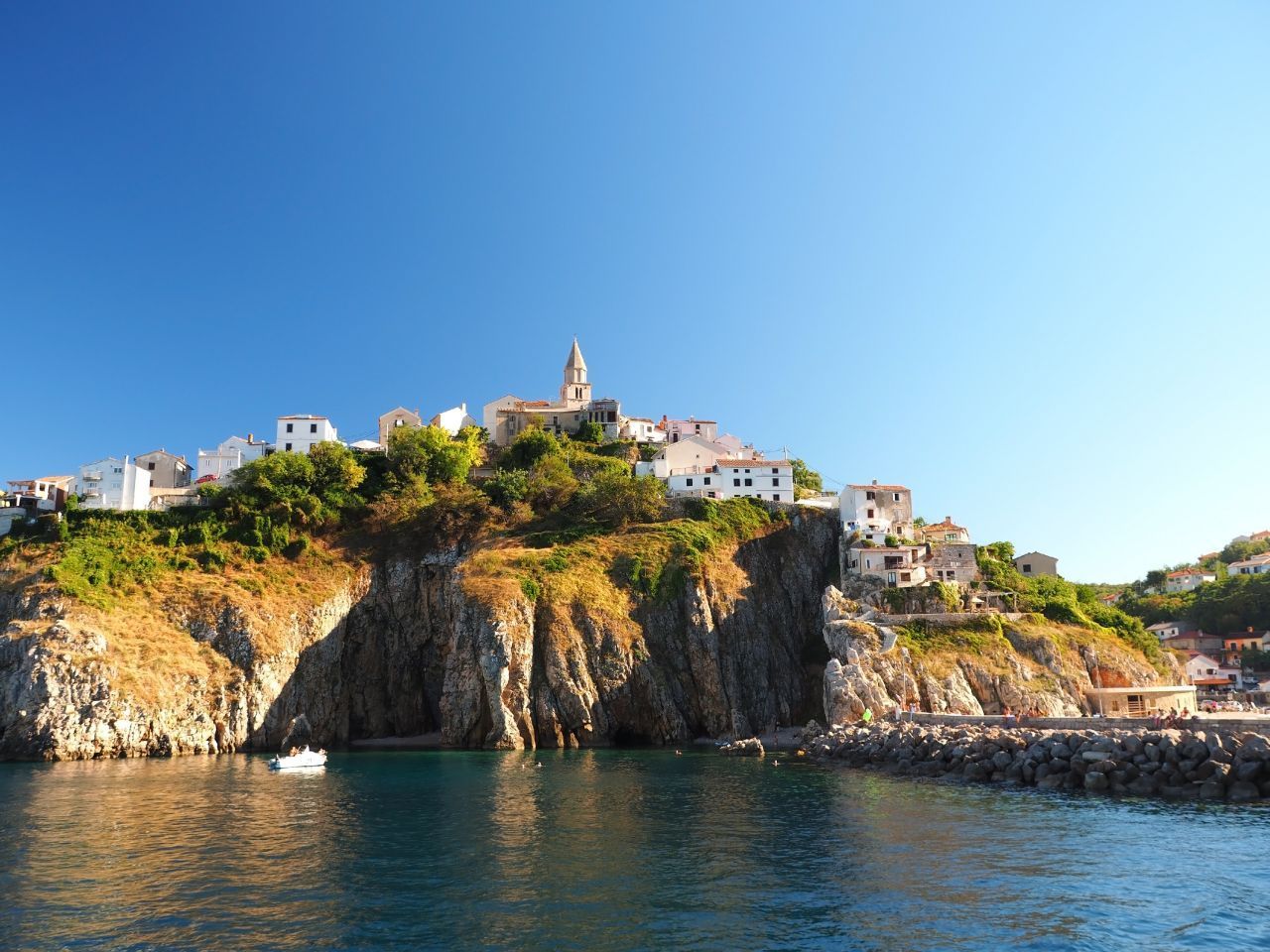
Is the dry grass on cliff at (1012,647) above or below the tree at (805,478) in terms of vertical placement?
below

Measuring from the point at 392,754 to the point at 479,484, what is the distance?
1418 inches

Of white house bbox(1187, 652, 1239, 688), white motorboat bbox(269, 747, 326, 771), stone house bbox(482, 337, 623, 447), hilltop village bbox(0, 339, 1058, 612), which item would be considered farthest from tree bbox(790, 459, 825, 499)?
white motorboat bbox(269, 747, 326, 771)

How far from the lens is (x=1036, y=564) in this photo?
343 ft

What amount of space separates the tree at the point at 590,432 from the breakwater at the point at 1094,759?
208 feet

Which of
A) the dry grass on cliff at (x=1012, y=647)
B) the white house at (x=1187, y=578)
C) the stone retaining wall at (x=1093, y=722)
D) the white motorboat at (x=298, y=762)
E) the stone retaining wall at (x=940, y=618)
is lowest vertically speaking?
the white motorboat at (x=298, y=762)

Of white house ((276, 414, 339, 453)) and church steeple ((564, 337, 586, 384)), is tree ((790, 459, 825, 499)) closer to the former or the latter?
church steeple ((564, 337, 586, 384))

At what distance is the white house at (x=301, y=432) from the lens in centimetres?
9856

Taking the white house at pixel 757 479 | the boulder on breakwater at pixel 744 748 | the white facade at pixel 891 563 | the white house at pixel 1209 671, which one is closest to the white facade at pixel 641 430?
the white house at pixel 757 479

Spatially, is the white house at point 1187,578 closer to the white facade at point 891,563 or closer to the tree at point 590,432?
the white facade at point 891,563

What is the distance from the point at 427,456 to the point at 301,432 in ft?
55.0

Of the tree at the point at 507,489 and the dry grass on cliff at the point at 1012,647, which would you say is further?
the tree at the point at 507,489

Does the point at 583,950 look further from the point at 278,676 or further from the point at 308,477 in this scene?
the point at 308,477

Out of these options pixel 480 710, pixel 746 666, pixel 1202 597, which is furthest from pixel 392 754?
pixel 1202 597

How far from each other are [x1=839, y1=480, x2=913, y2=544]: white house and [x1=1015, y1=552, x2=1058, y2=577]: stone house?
853 inches
